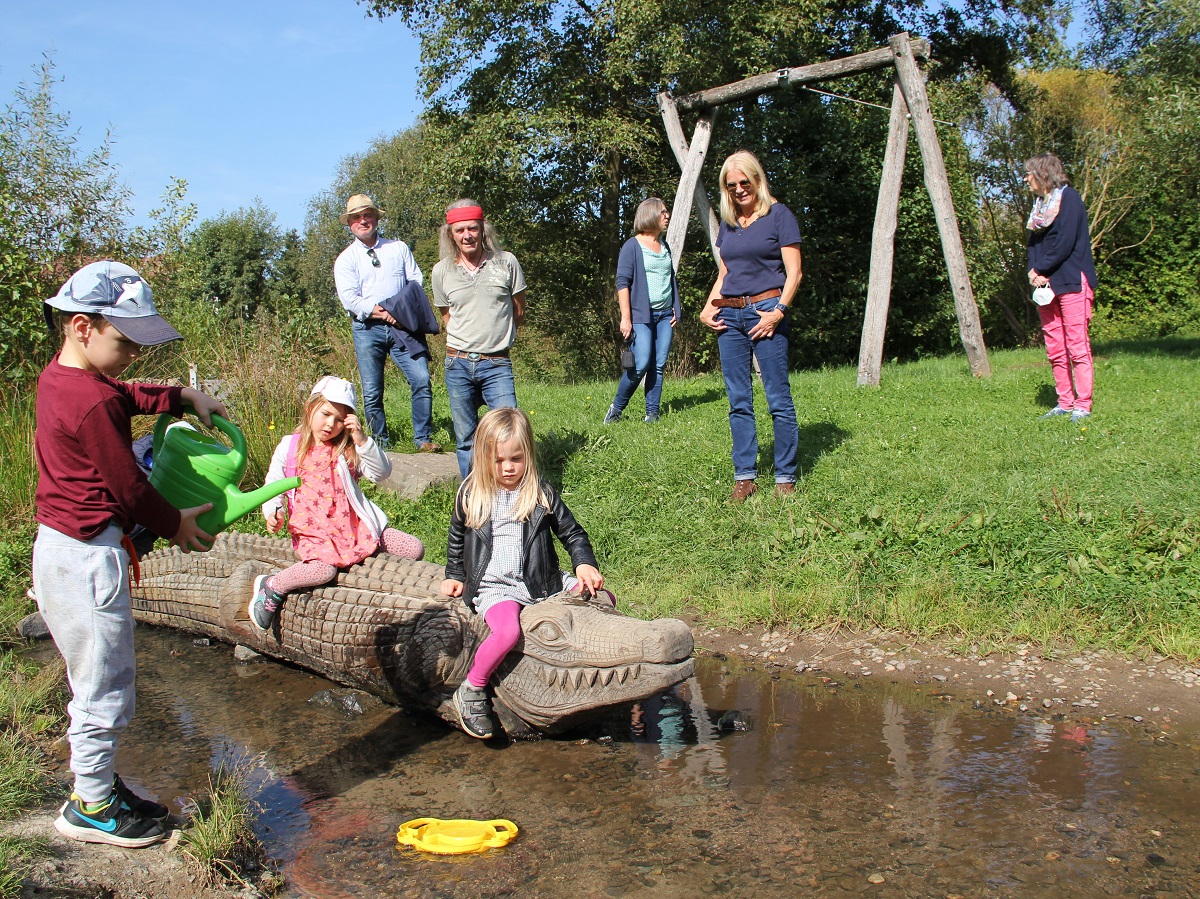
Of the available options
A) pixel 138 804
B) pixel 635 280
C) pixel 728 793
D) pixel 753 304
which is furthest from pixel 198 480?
pixel 635 280

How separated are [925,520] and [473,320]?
333cm

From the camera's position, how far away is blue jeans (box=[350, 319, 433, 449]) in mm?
8711

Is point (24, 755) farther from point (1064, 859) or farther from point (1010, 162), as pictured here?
point (1010, 162)

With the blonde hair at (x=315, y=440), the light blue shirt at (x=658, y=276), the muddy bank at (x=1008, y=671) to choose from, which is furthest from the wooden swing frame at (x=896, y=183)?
the blonde hair at (x=315, y=440)

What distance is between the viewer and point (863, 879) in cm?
317

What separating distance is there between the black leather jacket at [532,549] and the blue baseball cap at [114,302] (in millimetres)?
1753

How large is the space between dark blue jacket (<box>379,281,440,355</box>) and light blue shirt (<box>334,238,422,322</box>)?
92 mm

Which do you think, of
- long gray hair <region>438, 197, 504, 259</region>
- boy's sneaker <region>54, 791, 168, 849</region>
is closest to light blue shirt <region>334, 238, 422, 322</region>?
long gray hair <region>438, 197, 504, 259</region>

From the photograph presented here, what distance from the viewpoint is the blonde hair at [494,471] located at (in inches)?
178

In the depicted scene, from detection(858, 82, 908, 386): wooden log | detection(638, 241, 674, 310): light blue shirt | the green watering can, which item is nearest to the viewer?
the green watering can

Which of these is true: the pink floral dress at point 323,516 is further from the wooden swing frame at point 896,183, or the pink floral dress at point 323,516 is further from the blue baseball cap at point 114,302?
the wooden swing frame at point 896,183

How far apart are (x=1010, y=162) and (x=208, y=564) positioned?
20.1 meters

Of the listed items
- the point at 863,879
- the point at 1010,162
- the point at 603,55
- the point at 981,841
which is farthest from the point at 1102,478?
the point at 1010,162

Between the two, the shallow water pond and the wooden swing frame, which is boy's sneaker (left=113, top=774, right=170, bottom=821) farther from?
the wooden swing frame
